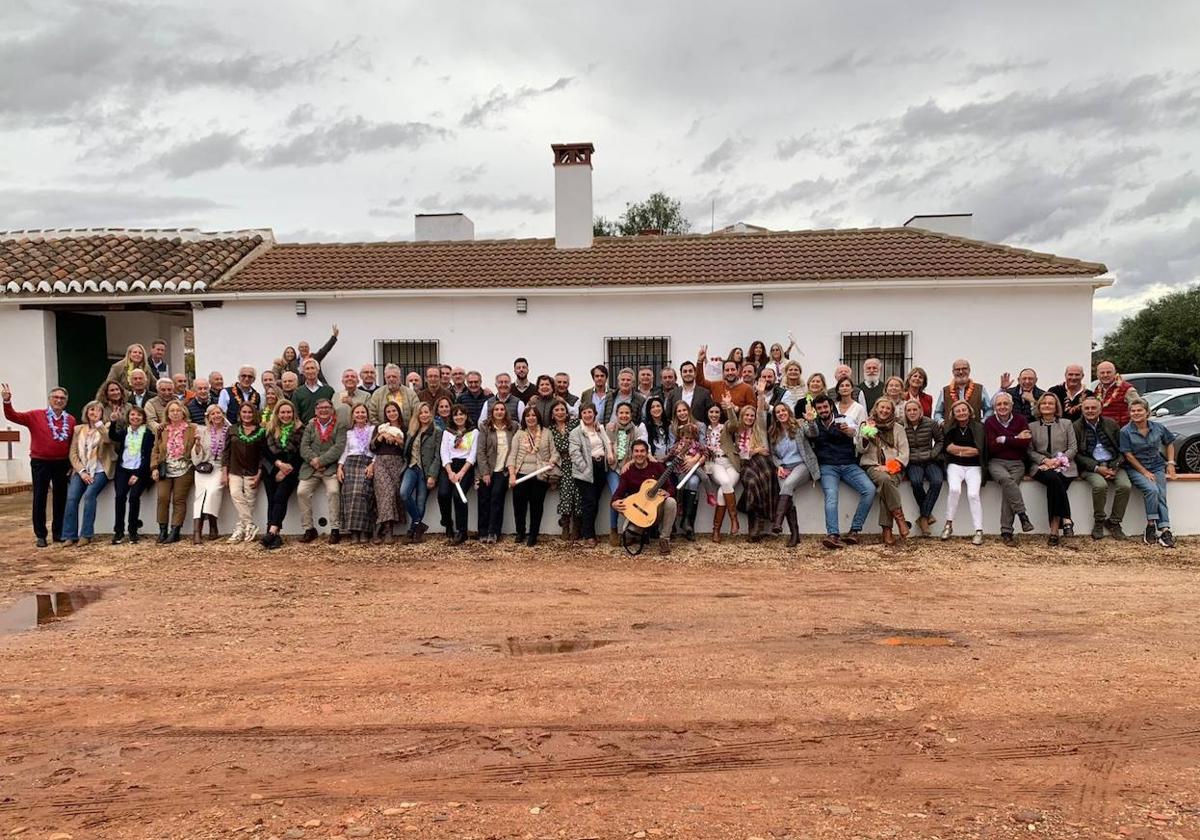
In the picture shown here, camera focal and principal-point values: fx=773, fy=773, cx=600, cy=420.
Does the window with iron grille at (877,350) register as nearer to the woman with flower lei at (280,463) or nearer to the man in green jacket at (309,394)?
the man in green jacket at (309,394)

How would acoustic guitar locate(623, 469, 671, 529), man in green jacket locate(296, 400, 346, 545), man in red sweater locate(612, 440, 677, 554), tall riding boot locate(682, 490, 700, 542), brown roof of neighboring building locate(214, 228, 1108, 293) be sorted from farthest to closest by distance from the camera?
brown roof of neighboring building locate(214, 228, 1108, 293) < man in green jacket locate(296, 400, 346, 545) < tall riding boot locate(682, 490, 700, 542) < man in red sweater locate(612, 440, 677, 554) < acoustic guitar locate(623, 469, 671, 529)

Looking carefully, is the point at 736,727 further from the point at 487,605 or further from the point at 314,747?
the point at 487,605

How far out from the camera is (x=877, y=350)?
12.5m

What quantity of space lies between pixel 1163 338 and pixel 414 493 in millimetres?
39484

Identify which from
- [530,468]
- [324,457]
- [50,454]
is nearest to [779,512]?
[530,468]

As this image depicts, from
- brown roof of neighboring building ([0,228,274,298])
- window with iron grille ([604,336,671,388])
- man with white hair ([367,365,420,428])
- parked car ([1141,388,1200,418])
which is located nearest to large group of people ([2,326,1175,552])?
man with white hair ([367,365,420,428])

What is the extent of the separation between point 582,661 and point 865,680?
5.56 ft

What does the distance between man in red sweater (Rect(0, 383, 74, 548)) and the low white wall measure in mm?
486

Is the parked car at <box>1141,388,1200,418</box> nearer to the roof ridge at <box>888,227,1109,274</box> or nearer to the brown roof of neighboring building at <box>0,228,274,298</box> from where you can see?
the roof ridge at <box>888,227,1109,274</box>

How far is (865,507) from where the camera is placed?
812 cm

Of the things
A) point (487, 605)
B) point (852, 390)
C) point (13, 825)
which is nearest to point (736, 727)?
point (487, 605)

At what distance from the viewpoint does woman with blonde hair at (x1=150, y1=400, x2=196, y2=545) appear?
852 cm

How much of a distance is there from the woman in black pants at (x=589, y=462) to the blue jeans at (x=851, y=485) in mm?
2287

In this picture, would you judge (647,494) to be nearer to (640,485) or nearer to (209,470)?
(640,485)
